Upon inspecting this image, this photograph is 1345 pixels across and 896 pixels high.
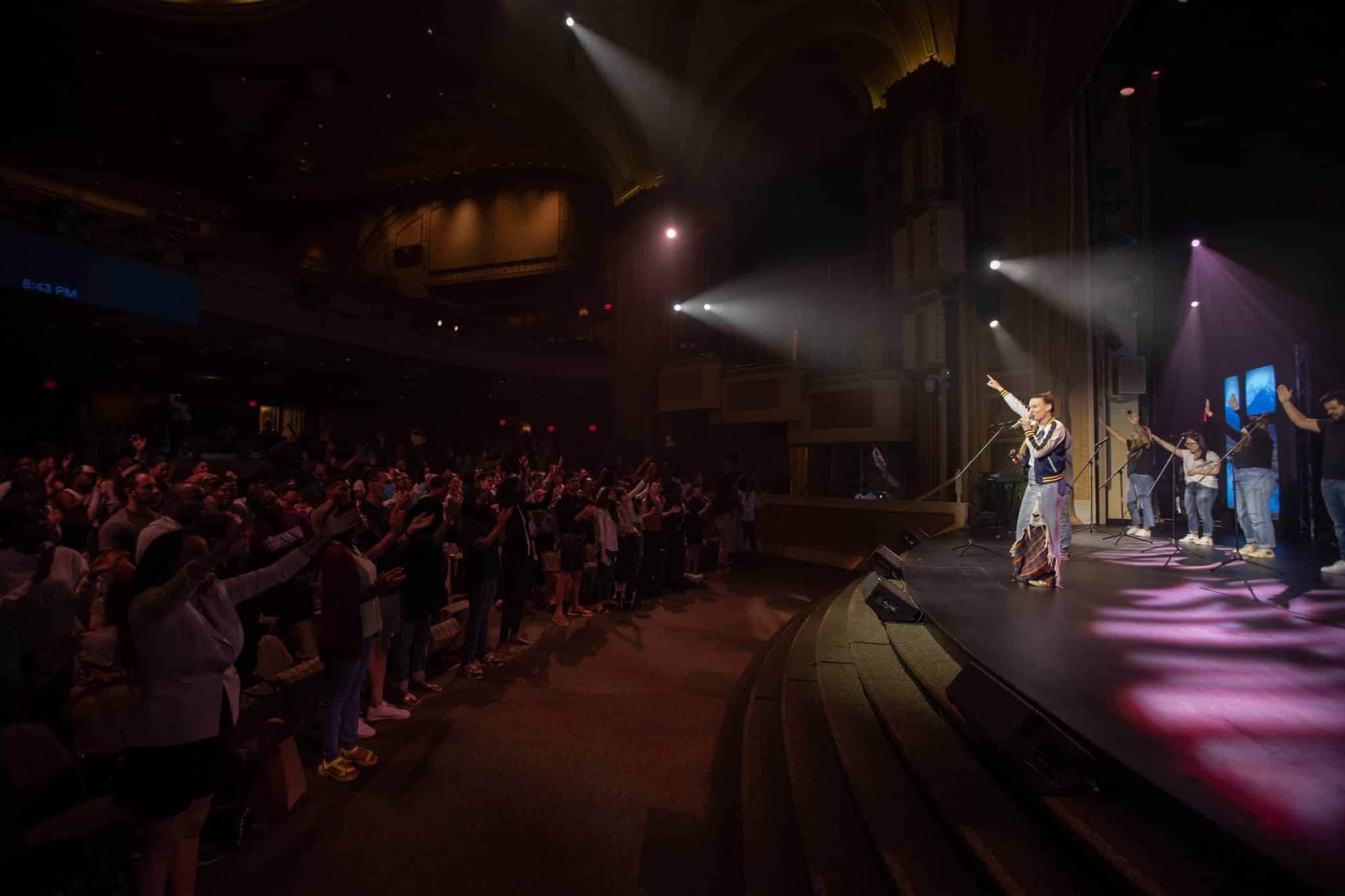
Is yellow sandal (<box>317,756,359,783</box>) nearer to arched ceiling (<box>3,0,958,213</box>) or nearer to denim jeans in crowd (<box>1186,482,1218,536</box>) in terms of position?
denim jeans in crowd (<box>1186,482,1218,536</box>)

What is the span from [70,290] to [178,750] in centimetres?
1256

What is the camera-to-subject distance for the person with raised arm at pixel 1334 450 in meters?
5.94

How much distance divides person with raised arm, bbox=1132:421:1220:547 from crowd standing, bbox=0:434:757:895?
286 inches

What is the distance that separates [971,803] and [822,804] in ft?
2.33

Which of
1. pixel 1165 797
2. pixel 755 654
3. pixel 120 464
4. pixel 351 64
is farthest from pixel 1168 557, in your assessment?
pixel 351 64

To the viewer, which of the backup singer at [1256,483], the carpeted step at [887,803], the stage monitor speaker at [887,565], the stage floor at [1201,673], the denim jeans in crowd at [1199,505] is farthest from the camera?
the denim jeans in crowd at [1199,505]

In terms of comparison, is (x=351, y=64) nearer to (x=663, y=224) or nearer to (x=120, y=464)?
(x=663, y=224)

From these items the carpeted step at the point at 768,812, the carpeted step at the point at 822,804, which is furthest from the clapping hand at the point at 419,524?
the carpeted step at the point at 822,804

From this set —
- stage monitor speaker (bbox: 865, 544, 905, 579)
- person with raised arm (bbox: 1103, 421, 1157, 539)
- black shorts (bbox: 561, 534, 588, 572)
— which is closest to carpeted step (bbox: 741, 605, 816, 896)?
stage monitor speaker (bbox: 865, 544, 905, 579)

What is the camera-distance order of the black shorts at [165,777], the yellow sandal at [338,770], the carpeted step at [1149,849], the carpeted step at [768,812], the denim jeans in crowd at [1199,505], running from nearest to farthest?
1. the carpeted step at [1149,849]
2. the black shorts at [165,777]
3. the carpeted step at [768,812]
4. the yellow sandal at [338,770]
5. the denim jeans in crowd at [1199,505]

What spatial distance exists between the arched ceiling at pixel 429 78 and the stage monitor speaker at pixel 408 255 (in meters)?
4.19

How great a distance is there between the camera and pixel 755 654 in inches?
275

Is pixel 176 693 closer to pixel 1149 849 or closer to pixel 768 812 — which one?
pixel 768 812

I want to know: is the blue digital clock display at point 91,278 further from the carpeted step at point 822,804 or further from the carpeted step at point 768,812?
the carpeted step at point 822,804
